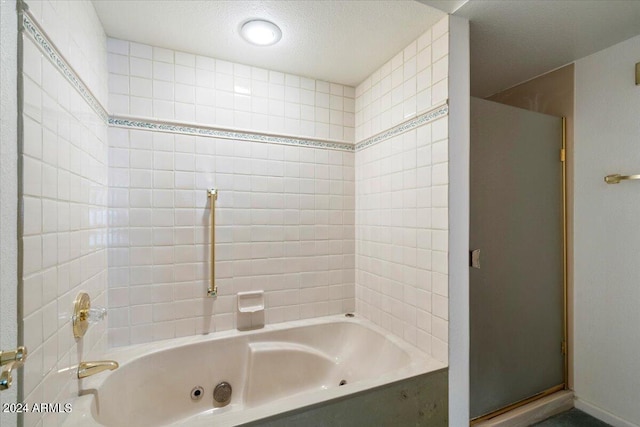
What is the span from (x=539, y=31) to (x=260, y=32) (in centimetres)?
149

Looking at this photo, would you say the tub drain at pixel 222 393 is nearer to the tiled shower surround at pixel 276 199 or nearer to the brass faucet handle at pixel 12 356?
the tiled shower surround at pixel 276 199

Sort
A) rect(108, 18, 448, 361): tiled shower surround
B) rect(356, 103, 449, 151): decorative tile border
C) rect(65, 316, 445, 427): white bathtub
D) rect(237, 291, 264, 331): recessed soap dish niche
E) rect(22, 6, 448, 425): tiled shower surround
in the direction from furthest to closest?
rect(237, 291, 264, 331): recessed soap dish niche < rect(108, 18, 448, 361): tiled shower surround < rect(356, 103, 449, 151): decorative tile border < rect(65, 316, 445, 427): white bathtub < rect(22, 6, 448, 425): tiled shower surround

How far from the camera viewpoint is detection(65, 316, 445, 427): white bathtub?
4.27 ft

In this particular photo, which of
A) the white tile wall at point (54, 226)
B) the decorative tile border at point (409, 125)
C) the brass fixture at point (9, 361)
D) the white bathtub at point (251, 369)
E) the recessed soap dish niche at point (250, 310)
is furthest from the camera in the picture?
the recessed soap dish niche at point (250, 310)

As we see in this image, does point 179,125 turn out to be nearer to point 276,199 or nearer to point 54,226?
point 276,199

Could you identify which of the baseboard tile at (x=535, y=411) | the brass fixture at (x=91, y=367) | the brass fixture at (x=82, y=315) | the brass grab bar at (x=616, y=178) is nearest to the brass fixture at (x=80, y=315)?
the brass fixture at (x=82, y=315)

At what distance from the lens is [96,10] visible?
1.35 metres

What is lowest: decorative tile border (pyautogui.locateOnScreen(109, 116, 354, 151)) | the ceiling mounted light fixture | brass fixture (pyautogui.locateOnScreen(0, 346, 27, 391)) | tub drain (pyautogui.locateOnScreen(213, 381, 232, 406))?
tub drain (pyautogui.locateOnScreen(213, 381, 232, 406))

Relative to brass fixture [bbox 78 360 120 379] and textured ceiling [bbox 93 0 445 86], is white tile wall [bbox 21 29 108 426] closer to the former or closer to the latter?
brass fixture [bbox 78 360 120 379]

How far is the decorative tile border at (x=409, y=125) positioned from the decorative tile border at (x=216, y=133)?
201 mm

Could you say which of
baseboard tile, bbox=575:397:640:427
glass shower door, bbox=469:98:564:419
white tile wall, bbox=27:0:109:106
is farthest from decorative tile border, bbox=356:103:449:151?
baseboard tile, bbox=575:397:640:427

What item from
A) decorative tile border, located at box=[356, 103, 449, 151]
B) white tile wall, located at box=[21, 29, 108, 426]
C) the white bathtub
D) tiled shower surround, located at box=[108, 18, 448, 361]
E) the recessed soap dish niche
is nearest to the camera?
white tile wall, located at box=[21, 29, 108, 426]

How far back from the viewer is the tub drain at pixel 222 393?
1653 mm

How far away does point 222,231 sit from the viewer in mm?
1771
